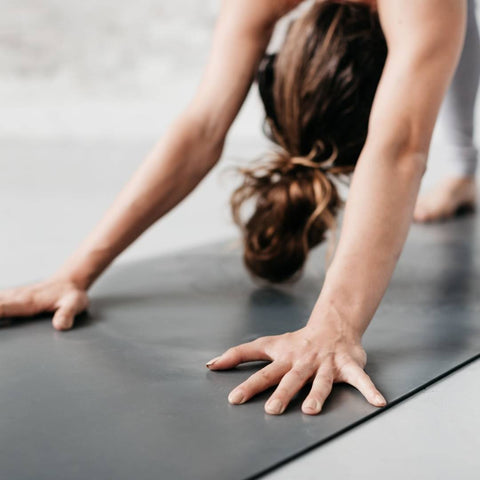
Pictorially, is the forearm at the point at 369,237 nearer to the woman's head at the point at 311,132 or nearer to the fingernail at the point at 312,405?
the fingernail at the point at 312,405

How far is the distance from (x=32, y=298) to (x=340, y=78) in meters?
0.82

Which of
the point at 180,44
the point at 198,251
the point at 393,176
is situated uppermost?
the point at 393,176

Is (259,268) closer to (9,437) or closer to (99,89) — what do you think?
(9,437)

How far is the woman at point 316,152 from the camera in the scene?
4.26ft

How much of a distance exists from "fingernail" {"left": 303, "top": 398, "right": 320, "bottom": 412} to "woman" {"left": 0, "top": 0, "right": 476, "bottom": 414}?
0.12 m

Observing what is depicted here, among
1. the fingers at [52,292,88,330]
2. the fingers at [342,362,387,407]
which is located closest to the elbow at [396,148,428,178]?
the fingers at [342,362,387,407]

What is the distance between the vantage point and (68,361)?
4.27 feet

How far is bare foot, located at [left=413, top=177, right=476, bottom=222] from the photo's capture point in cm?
251

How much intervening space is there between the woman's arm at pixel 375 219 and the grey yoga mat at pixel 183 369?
0.03 metres

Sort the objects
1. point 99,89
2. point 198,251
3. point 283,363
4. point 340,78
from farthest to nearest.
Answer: point 99,89
point 198,251
point 340,78
point 283,363

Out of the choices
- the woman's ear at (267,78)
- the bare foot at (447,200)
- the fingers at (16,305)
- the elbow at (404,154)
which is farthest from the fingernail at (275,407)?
the bare foot at (447,200)

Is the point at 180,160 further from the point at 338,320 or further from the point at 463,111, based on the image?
the point at 463,111

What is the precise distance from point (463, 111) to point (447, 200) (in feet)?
0.95

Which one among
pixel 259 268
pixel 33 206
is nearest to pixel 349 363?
pixel 259 268
